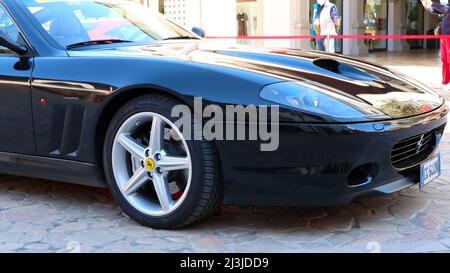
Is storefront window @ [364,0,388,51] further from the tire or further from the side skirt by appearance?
the tire

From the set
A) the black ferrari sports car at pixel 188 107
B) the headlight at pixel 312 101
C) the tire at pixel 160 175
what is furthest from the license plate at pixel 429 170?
the tire at pixel 160 175

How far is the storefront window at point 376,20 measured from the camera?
72.6ft

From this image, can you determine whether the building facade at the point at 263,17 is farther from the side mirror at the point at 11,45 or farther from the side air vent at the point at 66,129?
the side air vent at the point at 66,129

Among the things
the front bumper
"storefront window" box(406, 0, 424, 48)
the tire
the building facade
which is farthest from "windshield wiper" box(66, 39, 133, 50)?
"storefront window" box(406, 0, 424, 48)

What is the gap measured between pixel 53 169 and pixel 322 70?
5.35ft

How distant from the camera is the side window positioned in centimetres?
365

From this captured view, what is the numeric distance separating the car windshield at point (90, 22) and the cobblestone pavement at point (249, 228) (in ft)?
3.44

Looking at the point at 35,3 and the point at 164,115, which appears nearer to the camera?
the point at 164,115

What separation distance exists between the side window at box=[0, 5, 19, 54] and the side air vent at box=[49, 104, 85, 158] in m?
0.68

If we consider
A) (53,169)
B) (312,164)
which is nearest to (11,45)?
(53,169)

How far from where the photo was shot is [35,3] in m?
3.77
